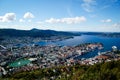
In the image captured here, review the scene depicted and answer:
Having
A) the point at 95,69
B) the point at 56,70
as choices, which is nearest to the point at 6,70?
the point at 56,70

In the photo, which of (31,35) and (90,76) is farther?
(31,35)

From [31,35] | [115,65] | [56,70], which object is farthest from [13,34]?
[115,65]

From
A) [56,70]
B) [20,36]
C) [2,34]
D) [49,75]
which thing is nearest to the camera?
[49,75]

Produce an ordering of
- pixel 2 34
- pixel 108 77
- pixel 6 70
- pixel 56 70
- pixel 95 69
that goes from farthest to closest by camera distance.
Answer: pixel 2 34 → pixel 6 70 → pixel 56 70 → pixel 95 69 → pixel 108 77

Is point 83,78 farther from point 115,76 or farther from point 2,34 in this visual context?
point 2,34

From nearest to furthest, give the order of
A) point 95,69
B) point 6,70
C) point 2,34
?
point 95,69 → point 6,70 → point 2,34

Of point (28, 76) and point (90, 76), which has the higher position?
point (90, 76)

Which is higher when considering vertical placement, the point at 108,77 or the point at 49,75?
the point at 108,77

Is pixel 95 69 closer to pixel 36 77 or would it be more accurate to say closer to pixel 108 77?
pixel 108 77

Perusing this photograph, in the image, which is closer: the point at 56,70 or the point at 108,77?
the point at 108,77
